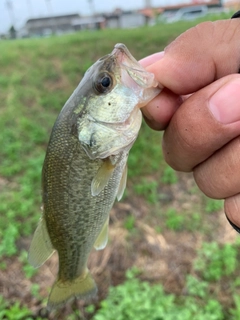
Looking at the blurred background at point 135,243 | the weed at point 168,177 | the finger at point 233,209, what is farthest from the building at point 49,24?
the finger at point 233,209

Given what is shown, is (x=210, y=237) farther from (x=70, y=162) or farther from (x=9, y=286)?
(x=70, y=162)

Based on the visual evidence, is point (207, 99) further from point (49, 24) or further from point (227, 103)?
point (49, 24)

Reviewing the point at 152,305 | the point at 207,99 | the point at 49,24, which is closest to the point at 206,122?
the point at 207,99

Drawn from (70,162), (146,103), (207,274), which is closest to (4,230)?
(207,274)

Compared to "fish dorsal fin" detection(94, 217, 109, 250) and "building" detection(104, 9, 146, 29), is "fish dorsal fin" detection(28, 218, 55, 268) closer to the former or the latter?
"fish dorsal fin" detection(94, 217, 109, 250)

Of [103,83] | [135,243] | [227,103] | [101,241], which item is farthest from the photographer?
[135,243]

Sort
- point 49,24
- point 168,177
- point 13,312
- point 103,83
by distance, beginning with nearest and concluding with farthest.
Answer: point 103,83 < point 13,312 < point 168,177 < point 49,24
